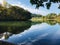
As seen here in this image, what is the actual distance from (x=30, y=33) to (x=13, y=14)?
97 cm

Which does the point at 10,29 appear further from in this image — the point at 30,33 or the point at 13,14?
the point at 30,33

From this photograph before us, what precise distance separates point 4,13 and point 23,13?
2.28ft

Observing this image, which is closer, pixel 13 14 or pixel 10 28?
pixel 13 14

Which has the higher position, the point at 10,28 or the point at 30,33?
the point at 10,28

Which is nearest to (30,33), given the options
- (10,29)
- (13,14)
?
(10,29)

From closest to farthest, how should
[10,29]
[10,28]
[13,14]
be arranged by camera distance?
1. [13,14]
2. [10,29]
3. [10,28]

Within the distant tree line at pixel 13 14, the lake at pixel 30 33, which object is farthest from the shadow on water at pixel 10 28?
the distant tree line at pixel 13 14

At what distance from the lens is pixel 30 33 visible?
27.8 ft

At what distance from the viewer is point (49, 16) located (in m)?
8.05

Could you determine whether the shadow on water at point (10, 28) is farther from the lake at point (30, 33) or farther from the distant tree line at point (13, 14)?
the distant tree line at point (13, 14)

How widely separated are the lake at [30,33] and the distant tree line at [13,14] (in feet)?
0.86

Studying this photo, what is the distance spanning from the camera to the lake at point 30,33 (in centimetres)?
739

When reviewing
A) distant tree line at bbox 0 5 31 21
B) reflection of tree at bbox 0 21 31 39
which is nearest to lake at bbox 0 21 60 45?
reflection of tree at bbox 0 21 31 39

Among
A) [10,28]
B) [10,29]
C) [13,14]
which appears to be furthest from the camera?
[10,28]
